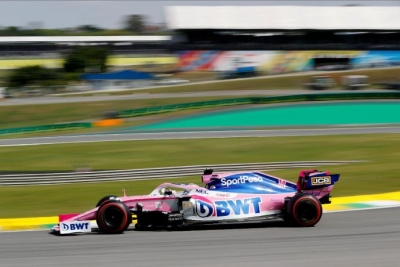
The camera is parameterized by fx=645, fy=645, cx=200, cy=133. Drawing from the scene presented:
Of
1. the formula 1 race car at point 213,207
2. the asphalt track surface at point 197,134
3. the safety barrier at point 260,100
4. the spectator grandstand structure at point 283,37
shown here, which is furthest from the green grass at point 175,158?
the spectator grandstand structure at point 283,37

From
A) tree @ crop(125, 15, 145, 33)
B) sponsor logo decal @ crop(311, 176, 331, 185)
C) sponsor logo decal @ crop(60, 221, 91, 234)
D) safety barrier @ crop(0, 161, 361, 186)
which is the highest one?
tree @ crop(125, 15, 145, 33)

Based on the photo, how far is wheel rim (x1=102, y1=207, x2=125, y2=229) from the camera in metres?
10.5

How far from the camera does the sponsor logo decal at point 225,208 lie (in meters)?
10.6

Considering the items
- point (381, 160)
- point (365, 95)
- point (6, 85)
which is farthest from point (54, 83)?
point (381, 160)

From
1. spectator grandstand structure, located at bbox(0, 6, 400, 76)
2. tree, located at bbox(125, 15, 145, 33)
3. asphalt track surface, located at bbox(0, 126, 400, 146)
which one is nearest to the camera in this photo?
asphalt track surface, located at bbox(0, 126, 400, 146)

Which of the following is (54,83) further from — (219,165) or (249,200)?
(249,200)

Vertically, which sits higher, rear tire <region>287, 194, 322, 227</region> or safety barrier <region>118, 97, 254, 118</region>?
safety barrier <region>118, 97, 254, 118</region>

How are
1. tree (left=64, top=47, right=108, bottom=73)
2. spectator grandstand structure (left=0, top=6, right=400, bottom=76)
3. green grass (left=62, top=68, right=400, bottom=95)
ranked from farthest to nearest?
tree (left=64, top=47, right=108, bottom=73) → spectator grandstand structure (left=0, top=6, right=400, bottom=76) → green grass (left=62, top=68, right=400, bottom=95)

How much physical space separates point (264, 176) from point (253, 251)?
2472 mm

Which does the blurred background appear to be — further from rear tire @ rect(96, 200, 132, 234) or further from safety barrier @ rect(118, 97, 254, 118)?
rear tire @ rect(96, 200, 132, 234)

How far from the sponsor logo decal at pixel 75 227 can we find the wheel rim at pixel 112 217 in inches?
12.1

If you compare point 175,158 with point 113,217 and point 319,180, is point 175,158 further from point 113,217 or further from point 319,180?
point 113,217

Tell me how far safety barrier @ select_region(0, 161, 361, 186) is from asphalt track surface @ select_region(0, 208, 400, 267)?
10.1 m

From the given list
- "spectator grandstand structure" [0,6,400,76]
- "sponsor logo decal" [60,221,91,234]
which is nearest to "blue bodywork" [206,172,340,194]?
"sponsor logo decal" [60,221,91,234]
